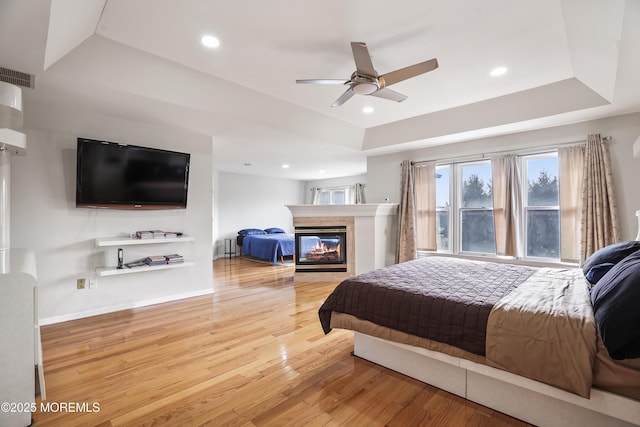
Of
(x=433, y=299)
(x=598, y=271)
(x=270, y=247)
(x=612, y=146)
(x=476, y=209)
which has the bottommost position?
(x=270, y=247)

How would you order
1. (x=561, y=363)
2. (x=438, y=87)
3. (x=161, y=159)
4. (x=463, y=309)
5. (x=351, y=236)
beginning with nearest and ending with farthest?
1. (x=561, y=363)
2. (x=463, y=309)
3. (x=438, y=87)
4. (x=161, y=159)
5. (x=351, y=236)

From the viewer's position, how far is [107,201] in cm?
342

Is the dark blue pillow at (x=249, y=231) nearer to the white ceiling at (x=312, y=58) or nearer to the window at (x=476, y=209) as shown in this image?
the white ceiling at (x=312, y=58)

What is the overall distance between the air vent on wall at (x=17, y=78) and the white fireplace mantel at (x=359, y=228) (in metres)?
3.70

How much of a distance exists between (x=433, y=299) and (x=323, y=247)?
363cm

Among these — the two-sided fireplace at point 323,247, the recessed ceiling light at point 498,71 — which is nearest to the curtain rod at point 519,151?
the recessed ceiling light at point 498,71

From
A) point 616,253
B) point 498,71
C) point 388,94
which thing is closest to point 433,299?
point 616,253

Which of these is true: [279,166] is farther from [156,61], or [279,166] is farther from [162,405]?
[162,405]

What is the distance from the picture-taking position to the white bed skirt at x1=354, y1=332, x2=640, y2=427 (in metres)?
1.40

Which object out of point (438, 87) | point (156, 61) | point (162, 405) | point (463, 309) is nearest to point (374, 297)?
point (463, 309)

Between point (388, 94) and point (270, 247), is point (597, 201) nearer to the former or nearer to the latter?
point (388, 94)

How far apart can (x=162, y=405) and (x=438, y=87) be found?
3873 millimetres

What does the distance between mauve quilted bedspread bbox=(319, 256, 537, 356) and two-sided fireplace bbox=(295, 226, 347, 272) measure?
2.66 m

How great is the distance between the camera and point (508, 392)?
1743mm
